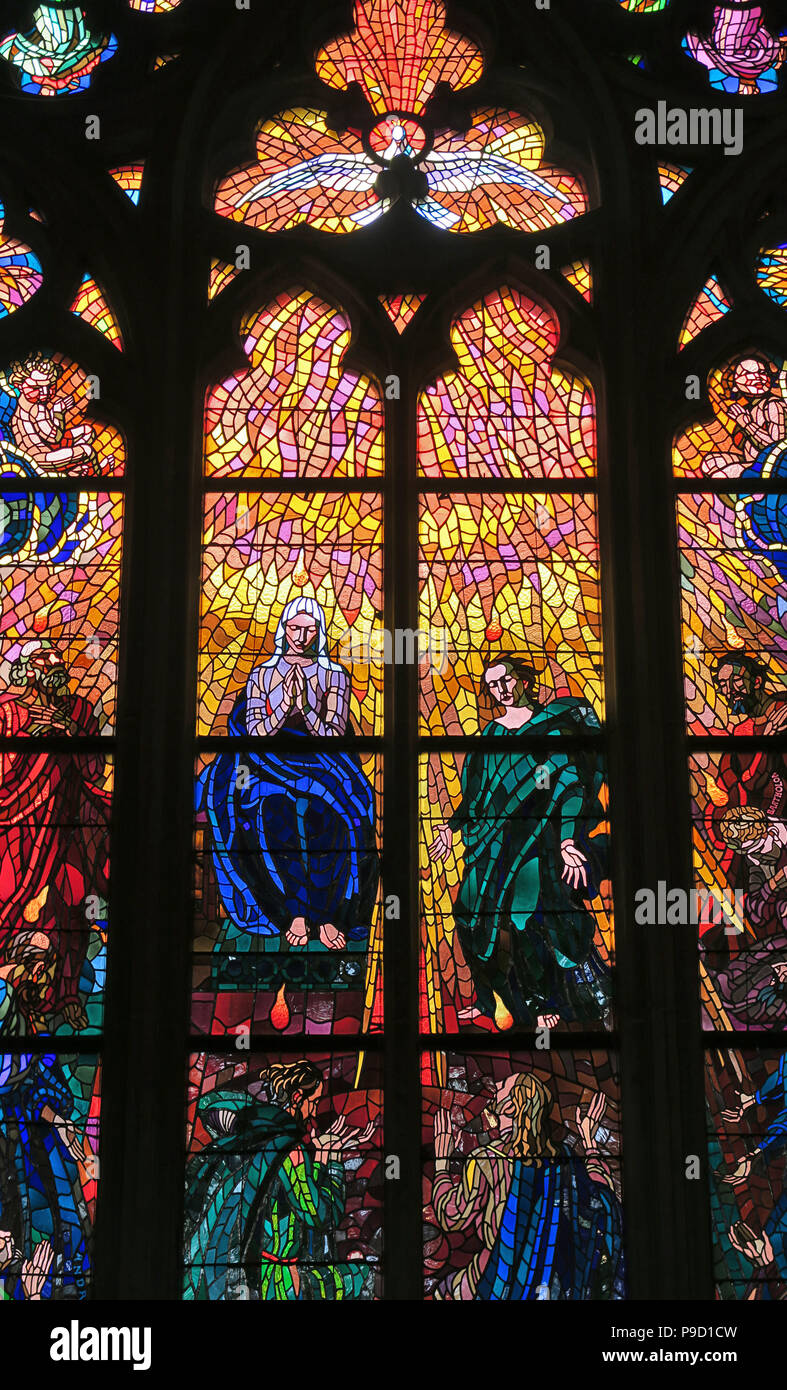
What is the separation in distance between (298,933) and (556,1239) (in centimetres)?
136

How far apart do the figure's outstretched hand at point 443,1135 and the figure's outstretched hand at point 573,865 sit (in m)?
0.93

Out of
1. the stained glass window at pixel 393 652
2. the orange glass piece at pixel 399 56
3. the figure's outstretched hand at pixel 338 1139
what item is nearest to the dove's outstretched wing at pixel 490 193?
the stained glass window at pixel 393 652

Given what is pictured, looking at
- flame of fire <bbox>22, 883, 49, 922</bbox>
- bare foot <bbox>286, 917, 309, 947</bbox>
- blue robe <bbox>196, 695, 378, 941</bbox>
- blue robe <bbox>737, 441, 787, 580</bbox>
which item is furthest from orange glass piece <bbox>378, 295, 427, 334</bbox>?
flame of fire <bbox>22, 883, 49, 922</bbox>

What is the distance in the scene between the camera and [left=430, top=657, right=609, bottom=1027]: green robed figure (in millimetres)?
7250

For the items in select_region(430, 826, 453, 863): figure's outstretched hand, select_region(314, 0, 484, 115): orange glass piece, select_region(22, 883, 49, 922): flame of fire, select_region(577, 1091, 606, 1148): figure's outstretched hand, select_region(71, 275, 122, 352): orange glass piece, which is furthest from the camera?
select_region(314, 0, 484, 115): orange glass piece

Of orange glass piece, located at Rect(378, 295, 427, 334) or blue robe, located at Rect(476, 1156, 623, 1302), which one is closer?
blue robe, located at Rect(476, 1156, 623, 1302)

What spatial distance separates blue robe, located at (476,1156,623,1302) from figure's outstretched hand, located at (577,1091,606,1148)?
0.09 meters

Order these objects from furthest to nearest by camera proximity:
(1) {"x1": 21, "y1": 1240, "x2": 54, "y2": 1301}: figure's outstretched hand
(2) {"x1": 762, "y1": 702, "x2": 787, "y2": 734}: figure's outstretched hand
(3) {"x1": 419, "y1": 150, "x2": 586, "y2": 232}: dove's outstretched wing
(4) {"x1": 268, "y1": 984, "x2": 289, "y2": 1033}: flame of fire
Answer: (3) {"x1": 419, "y1": 150, "x2": 586, "y2": 232}: dove's outstretched wing → (2) {"x1": 762, "y1": 702, "x2": 787, "y2": 734}: figure's outstretched hand → (4) {"x1": 268, "y1": 984, "x2": 289, "y2": 1033}: flame of fire → (1) {"x1": 21, "y1": 1240, "x2": 54, "y2": 1301}: figure's outstretched hand

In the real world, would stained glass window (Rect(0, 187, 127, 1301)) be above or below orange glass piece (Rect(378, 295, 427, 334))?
below

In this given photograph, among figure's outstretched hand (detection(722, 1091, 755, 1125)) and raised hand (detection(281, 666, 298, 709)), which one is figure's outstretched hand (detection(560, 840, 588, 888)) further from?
raised hand (detection(281, 666, 298, 709))

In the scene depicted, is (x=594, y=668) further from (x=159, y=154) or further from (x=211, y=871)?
(x=159, y=154)

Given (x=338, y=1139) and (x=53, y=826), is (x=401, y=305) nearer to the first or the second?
(x=53, y=826)

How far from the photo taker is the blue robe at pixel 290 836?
24.1 feet

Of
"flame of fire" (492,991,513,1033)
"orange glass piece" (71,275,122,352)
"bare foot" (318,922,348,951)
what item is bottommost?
"flame of fire" (492,991,513,1033)
